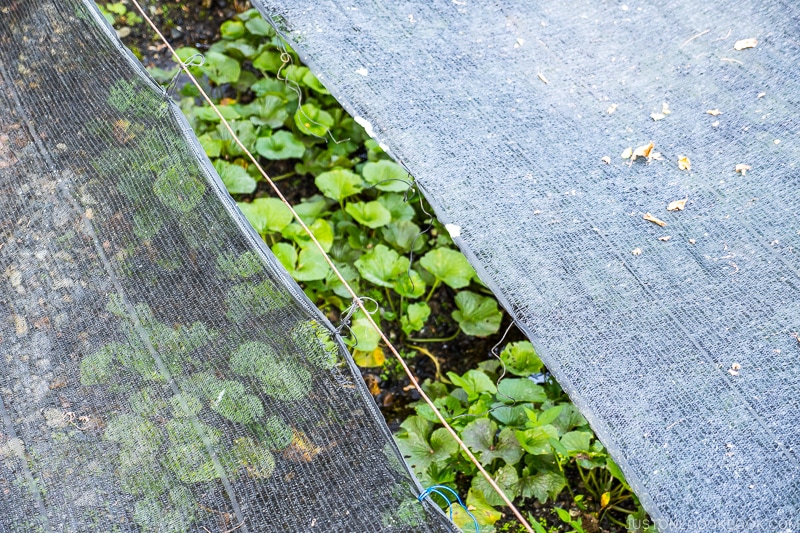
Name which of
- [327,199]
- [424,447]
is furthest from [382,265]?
[424,447]

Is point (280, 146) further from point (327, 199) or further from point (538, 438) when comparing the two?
point (538, 438)

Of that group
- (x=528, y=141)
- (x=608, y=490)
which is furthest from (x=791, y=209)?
(x=608, y=490)

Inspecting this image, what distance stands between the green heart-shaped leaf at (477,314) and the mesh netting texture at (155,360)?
2.12 feet

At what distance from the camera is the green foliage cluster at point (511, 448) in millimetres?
1409

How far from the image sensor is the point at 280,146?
80.0 inches

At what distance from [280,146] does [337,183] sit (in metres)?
0.26

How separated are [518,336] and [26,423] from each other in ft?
3.71

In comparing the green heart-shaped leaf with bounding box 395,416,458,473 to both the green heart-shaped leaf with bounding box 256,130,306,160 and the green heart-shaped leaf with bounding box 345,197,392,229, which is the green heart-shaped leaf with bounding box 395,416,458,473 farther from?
the green heart-shaped leaf with bounding box 256,130,306,160

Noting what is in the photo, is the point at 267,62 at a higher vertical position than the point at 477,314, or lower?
higher

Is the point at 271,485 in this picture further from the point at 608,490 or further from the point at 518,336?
the point at 518,336

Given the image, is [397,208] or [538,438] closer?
[538,438]

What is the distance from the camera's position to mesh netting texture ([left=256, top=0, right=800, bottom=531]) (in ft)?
3.65

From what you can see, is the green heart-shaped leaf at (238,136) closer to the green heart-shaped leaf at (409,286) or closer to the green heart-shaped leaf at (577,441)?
the green heart-shaped leaf at (409,286)

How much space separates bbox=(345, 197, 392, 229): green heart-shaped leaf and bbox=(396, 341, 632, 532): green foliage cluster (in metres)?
0.47
